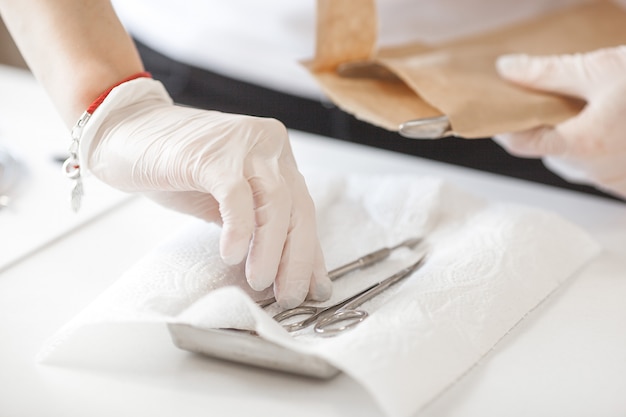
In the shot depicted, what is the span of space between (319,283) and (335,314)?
4 centimetres

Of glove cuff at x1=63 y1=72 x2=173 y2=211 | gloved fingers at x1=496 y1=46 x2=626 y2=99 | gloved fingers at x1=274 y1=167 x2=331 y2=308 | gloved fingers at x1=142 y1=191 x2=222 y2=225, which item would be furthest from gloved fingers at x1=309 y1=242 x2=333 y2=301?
gloved fingers at x1=496 y1=46 x2=626 y2=99

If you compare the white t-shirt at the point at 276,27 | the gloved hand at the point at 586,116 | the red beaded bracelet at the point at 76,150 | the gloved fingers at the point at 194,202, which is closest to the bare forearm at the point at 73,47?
the red beaded bracelet at the point at 76,150

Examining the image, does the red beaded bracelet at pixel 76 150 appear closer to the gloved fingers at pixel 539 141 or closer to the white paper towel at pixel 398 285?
the white paper towel at pixel 398 285

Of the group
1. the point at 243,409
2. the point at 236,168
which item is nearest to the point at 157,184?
the point at 236,168

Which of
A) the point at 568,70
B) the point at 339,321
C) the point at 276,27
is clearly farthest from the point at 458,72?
the point at 339,321

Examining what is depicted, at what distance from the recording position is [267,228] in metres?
0.59

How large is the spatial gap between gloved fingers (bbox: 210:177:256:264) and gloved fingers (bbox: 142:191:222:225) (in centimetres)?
11

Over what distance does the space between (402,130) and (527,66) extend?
22cm

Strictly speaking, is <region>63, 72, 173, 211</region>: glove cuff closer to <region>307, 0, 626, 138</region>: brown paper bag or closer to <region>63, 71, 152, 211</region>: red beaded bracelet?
<region>63, 71, 152, 211</region>: red beaded bracelet

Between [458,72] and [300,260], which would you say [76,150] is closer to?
[300,260]

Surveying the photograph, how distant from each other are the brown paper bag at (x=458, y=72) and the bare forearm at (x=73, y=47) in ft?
0.82

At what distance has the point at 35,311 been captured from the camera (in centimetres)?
67

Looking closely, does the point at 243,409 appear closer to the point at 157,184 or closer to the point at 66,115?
the point at 157,184

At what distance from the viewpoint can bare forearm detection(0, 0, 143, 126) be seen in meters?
0.69
